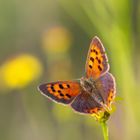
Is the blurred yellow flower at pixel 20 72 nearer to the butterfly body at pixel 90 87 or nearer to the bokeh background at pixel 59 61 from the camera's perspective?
the bokeh background at pixel 59 61

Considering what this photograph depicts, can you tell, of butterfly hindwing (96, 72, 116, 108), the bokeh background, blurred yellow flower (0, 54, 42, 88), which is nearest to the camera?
butterfly hindwing (96, 72, 116, 108)

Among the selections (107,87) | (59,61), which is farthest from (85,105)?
(59,61)

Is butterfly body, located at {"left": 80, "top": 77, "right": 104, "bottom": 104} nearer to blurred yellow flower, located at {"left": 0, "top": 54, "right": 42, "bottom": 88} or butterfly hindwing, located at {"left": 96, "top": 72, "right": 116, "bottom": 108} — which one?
butterfly hindwing, located at {"left": 96, "top": 72, "right": 116, "bottom": 108}

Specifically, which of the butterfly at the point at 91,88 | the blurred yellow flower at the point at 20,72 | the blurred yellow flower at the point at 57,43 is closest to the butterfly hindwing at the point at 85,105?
the butterfly at the point at 91,88

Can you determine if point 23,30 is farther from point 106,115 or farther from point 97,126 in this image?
point 106,115

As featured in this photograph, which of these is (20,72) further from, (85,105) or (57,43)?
(85,105)

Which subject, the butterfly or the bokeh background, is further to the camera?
the bokeh background

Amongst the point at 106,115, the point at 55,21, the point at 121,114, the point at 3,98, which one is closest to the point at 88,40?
the point at 55,21

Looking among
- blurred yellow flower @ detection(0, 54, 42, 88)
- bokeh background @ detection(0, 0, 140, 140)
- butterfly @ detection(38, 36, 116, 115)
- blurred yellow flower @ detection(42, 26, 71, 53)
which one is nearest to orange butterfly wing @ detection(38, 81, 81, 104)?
butterfly @ detection(38, 36, 116, 115)
